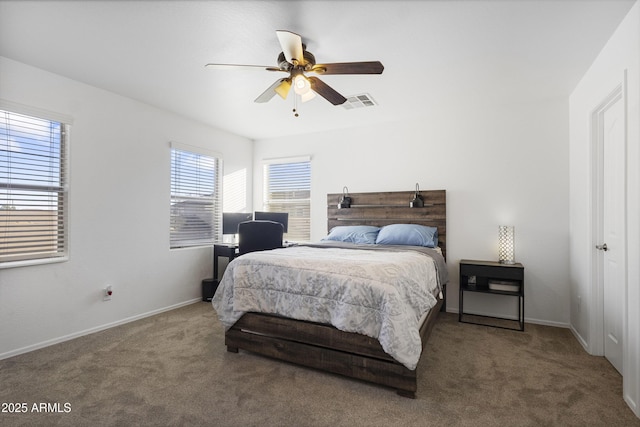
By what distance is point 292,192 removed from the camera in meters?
5.36

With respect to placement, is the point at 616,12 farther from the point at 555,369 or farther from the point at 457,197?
the point at 555,369

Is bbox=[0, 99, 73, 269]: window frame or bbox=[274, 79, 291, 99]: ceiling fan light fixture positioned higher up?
bbox=[274, 79, 291, 99]: ceiling fan light fixture

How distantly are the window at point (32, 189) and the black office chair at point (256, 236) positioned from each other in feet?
5.69

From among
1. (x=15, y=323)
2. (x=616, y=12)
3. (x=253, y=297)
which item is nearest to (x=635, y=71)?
(x=616, y=12)

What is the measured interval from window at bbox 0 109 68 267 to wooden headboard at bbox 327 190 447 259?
328 centimetres

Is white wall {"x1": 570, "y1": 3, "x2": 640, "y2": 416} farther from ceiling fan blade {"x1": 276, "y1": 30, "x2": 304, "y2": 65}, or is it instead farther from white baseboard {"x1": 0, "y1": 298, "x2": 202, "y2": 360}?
white baseboard {"x1": 0, "y1": 298, "x2": 202, "y2": 360}

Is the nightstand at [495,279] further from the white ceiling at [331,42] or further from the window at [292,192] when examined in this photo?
the window at [292,192]

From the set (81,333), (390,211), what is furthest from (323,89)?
(81,333)

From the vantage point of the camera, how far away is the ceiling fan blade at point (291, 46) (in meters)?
1.96

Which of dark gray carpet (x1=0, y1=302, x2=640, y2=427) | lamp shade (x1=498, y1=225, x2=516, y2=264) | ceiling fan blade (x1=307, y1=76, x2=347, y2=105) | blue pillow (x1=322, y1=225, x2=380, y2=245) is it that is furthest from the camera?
blue pillow (x1=322, y1=225, x2=380, y2=245)

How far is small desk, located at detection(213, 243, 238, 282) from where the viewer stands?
4.36 meters

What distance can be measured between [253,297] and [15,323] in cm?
211

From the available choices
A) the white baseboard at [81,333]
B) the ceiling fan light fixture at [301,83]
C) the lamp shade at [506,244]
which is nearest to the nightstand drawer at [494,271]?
the lamp shade at [506,244]

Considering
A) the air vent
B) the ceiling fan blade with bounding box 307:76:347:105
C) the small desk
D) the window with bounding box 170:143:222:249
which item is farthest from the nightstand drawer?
the window with bounding box 170:143:222:249
